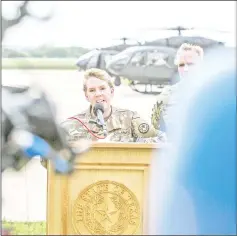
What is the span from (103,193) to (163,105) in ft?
1.15

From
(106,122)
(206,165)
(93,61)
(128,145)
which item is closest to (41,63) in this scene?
(93,61)

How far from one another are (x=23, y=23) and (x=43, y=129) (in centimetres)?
35

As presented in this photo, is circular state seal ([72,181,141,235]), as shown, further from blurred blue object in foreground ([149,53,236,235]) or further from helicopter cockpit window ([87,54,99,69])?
helicopter cockpit window ([87,54,99,69])

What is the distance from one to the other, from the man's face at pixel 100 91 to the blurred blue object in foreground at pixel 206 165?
0.26 metres

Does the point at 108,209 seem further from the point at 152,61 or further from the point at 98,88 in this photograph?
the point at 152,61

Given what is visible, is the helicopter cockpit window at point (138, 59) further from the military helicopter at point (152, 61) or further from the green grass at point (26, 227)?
the green grass at point (26, 227)

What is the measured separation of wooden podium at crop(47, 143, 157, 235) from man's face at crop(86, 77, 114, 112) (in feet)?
0.47

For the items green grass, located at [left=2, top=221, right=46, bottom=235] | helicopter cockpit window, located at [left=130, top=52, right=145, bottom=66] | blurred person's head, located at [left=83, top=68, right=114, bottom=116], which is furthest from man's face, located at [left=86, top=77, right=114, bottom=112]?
green grass, located at [left=2, top=221, right=46, bottom=235]

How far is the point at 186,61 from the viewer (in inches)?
99.3

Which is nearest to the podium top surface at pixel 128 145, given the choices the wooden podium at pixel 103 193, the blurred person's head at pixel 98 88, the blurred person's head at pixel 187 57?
the wooden podium at pixel 103 193

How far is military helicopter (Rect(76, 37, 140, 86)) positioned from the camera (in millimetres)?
2521

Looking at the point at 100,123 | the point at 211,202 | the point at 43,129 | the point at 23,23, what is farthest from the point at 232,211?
the point at 23,23

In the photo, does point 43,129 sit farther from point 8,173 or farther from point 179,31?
Result: point 179,31

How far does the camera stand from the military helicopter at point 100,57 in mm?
2521
